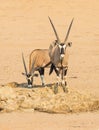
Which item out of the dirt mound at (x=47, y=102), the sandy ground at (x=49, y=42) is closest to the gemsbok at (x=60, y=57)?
the dirt mound at (x=47, y=102)

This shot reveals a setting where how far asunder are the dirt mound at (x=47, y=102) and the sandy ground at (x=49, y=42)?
25 centimetres

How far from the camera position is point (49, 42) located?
2558cm

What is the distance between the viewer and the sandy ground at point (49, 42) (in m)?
12.7

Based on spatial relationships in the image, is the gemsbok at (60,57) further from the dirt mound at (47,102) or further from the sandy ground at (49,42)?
the sandy ground at (49,42)

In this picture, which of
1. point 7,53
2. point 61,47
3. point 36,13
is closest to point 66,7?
point 36,13

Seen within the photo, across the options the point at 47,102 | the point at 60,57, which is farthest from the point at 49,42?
the point at 47,102

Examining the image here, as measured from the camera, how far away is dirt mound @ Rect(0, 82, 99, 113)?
529 inches

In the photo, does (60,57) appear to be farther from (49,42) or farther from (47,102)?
(49,42)

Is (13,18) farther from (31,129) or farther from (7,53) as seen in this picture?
(31,129)

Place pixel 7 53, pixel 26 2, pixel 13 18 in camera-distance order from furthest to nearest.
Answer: pixel 26 2
pixel 13 18
pixel 7 53

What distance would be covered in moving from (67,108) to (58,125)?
117cm

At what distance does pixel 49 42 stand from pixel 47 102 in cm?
1222

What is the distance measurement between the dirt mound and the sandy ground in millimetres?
248

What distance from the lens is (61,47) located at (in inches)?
561
